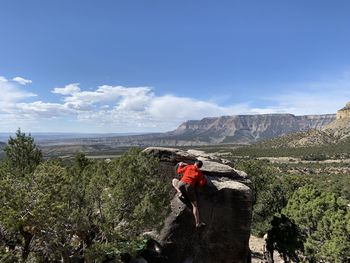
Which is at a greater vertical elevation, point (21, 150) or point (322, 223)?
point (21, 150)

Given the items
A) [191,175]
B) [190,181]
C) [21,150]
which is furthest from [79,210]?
[21,150]

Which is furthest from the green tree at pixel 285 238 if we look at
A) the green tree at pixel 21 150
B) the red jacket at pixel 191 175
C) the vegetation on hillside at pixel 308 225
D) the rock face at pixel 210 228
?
the green tree at pixel 21 150

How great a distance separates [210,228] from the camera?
2467cm

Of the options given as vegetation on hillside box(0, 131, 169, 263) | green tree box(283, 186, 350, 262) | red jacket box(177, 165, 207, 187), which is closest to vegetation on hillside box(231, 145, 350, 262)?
green tree box(283, 186, 350, 262)

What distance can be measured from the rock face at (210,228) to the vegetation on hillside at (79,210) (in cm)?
392

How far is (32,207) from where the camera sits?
16141 millimetres

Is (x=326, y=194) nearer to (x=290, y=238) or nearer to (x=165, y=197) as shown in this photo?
(x=290, y=238)

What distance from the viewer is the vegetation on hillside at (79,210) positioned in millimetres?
16141

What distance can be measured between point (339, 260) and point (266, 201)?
1650 centimetres

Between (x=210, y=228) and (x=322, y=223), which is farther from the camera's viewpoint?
(x=322, y=223)

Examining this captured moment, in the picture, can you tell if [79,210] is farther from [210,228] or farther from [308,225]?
[308,225]

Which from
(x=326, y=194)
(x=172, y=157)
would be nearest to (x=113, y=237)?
(x=172, y=157)

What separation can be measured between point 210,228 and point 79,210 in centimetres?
984

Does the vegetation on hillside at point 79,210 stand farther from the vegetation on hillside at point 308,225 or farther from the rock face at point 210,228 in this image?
the vegetation on hillside at point 308,225
